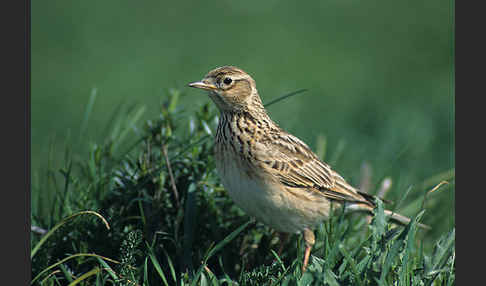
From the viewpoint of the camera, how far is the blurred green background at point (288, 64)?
6.95 m

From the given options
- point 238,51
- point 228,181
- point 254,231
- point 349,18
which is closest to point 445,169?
point 254,231

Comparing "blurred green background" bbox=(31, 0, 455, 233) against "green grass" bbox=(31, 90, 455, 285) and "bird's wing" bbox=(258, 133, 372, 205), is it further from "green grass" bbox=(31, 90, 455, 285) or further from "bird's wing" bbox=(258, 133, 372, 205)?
"green grass" bbox=(31, 90, 455, 285)

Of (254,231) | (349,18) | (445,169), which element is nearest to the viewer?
(254,231)

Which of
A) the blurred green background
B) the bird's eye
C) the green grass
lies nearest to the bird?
the bird's eye

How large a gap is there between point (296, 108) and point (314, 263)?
14.7ft

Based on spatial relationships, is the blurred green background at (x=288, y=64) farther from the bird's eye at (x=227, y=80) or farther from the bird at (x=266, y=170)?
the bird's eye at (x=227, y=80)

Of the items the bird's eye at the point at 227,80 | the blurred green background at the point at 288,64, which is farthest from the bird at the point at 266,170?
the blurred green background at the point at 288,64

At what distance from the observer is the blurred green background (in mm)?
6945

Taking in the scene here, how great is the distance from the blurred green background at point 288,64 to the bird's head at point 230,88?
4.76ft

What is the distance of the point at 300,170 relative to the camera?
438 centimetres

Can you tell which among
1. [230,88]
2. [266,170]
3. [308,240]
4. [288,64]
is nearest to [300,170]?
[266,170]

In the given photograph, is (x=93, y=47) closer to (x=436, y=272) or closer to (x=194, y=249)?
(x=194, y=249)

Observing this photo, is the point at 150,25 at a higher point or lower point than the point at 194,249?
higher

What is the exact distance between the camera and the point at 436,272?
336 cm
